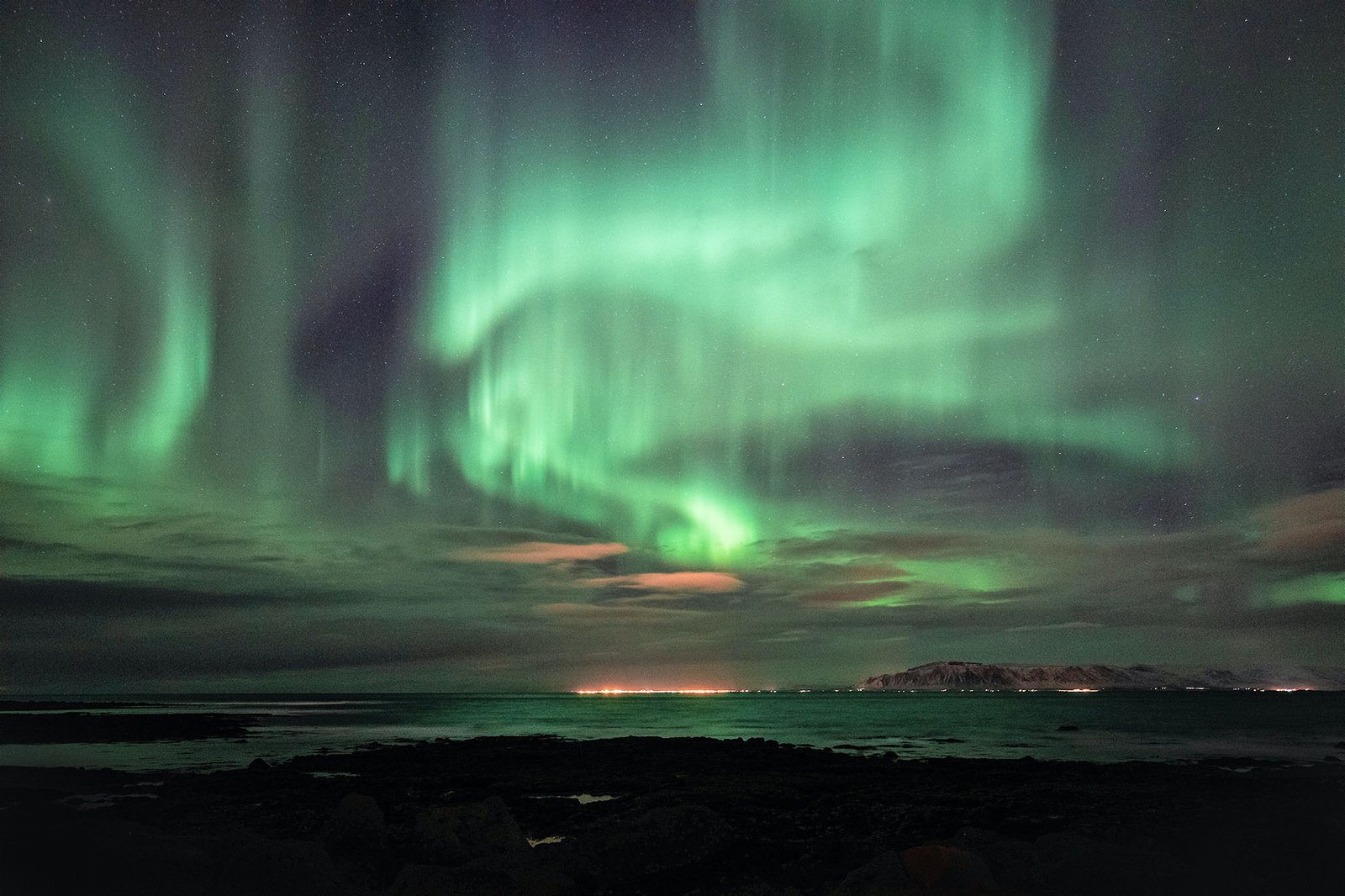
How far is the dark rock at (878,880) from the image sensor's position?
47.9 ft

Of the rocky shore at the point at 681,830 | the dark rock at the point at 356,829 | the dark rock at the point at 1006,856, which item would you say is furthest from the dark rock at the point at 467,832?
the dark rock at the point at 1006,856

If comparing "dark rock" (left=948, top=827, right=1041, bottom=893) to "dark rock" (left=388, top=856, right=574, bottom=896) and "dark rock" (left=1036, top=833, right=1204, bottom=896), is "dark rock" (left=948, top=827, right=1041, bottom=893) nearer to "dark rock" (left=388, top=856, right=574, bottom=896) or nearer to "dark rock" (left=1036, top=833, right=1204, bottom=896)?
"dark rock" (left=1036, top=833, right=1204, bottom=896)

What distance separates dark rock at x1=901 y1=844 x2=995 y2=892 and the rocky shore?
43 mm

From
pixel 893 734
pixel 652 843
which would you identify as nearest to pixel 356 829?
pixel 652 843

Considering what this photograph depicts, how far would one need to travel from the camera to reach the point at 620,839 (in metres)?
19.1

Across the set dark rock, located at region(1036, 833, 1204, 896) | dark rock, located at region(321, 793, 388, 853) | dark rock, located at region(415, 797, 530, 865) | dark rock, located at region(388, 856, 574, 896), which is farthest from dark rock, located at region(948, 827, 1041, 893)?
dark rock, located at region(321, 793, 388, 853)

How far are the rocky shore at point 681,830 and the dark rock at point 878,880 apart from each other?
5 cm

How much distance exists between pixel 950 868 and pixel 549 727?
228 feet

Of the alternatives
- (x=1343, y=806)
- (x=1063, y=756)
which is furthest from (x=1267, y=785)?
(x=1063, y=756)

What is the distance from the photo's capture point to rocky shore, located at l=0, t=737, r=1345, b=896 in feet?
52.0

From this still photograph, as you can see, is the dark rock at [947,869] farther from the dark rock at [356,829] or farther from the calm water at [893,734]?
the calm water at [893,734]

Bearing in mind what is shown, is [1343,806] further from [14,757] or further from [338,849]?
[14,757]

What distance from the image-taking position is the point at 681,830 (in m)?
20.0

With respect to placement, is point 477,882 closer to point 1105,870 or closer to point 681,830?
point 681,830
